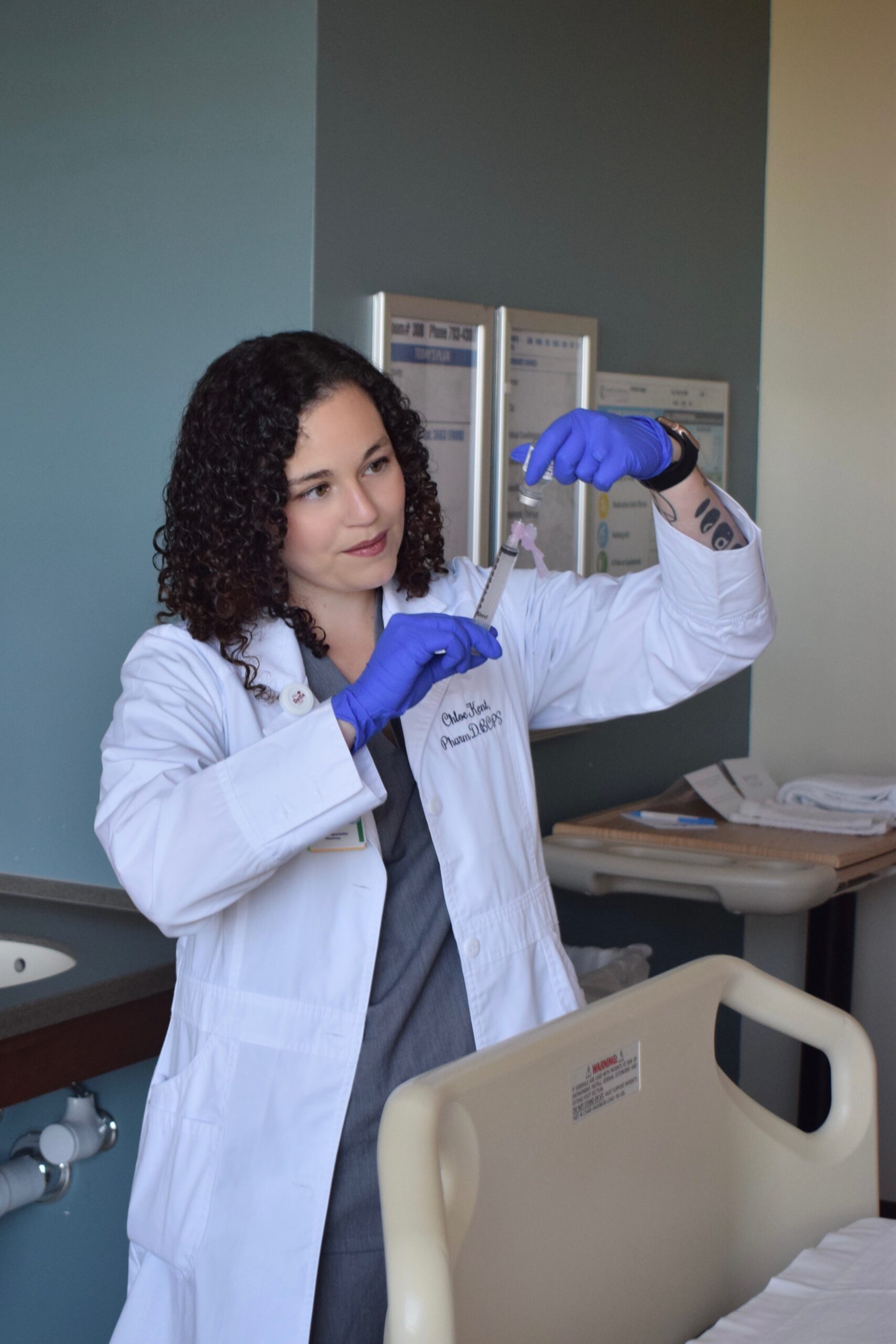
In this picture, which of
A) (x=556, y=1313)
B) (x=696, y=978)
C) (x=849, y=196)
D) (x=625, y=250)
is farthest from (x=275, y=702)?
(x=849, y=196)

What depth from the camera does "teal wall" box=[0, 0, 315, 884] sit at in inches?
76.8

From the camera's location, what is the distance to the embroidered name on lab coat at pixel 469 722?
151 centimetres

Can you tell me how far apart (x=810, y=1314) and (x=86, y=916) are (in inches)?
54.5

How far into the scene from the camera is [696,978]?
1146 millimetres

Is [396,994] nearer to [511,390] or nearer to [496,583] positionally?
[496,583]

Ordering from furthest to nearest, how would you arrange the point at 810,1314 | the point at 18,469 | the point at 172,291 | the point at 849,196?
the point at 849,196
the point at 18,469
the point at 172,291
the point at 810,1314

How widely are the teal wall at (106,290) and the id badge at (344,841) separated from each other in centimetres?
85

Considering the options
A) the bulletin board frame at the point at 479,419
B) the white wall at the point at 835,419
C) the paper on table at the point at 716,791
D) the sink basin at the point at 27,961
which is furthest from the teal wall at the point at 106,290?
the white wall at the point at 835,419

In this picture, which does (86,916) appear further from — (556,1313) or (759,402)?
(759,402)

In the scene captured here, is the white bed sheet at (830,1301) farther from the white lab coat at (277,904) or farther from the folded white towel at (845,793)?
the folded white towel at (845,793)

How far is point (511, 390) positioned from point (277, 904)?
1.23m

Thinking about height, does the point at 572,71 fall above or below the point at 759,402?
above

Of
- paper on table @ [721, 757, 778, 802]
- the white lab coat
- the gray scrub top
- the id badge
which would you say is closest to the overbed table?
paper on table @ [721, 757, 778, 802]

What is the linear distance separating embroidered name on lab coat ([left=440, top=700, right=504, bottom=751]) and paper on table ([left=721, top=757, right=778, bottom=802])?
4.49 feet
